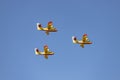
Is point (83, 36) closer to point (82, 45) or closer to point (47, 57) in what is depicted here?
point (82, 45)

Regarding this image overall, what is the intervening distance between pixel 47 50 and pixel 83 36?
12.8 metres

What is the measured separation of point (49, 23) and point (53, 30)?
296 centimetres

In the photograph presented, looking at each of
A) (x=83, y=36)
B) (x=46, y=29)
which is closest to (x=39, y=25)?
(x=46, y=29)

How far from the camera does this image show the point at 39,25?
179 metres

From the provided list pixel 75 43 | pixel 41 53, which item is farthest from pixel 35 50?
pixel 75 43

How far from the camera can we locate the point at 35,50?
185000 mm

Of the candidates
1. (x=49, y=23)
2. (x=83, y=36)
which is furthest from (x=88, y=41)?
(x=49, y=23)

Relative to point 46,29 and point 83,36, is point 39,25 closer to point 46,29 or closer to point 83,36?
point 46,29

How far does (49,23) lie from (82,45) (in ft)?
41.7

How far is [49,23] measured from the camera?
7013 inches

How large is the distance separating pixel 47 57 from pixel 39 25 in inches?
424

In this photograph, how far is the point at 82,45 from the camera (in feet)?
582

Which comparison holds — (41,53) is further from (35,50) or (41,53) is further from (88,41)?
(88,41)

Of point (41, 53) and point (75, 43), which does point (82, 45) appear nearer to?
point (75, 43)
